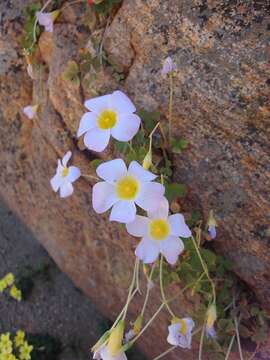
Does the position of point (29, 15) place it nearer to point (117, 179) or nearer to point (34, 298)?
point (117, 179)

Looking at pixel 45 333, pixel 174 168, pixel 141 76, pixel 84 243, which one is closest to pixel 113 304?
pixel 84 243

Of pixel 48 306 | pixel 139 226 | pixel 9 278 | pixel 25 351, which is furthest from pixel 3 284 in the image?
pixel 139 226

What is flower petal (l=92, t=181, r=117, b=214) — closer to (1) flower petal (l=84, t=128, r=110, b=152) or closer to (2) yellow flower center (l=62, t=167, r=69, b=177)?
(1) flower petal (l=84, t=128, r=110, b=152)

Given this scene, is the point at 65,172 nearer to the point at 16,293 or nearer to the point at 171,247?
the point at 171,247

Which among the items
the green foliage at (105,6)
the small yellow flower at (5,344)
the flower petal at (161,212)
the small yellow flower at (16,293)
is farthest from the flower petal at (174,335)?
the small yellow flower at (16,293)

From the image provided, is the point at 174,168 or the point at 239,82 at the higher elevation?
the point at 239,82

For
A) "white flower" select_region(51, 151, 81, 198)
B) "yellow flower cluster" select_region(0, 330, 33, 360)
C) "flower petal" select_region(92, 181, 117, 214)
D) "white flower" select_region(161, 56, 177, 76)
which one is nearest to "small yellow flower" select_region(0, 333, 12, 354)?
"yellow flower cluster" select_region(0, 330, 33, 360)

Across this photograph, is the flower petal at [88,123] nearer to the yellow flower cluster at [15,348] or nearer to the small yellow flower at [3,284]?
the yellow flower cluster at [15,348]
